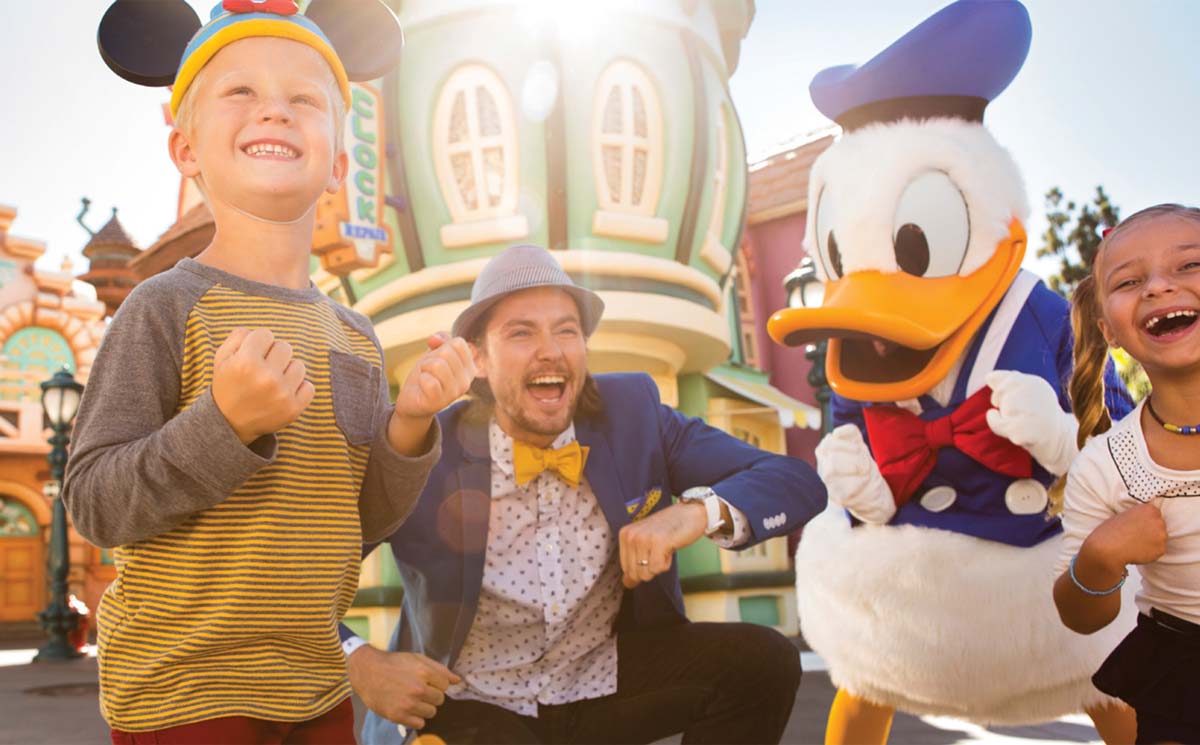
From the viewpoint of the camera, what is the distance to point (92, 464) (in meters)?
1.26

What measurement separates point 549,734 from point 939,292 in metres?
1.36

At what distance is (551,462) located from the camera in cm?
212

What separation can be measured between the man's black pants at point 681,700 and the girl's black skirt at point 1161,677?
0.65 metres

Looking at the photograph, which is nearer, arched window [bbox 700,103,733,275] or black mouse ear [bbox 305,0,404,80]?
black mouse ear [bbox 305,0,404,80]

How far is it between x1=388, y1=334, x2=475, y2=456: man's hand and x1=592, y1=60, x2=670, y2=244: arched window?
434 centimetres

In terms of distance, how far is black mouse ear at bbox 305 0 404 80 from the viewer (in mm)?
1755

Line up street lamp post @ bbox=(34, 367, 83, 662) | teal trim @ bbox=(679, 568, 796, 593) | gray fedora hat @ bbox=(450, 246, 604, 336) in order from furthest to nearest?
street lamp post @ bbox=(34, 367, 83, 662) → teal trim @ bbox=(679, 568, 796, 593) → gray fedora hat @ bbox=(450, 246, 604, 336)

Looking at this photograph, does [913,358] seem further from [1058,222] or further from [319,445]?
[1058,222]

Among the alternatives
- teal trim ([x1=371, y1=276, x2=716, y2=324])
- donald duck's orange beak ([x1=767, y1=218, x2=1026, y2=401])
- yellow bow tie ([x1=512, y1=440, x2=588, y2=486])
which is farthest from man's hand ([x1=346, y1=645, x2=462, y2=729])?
teal trim ([x1=371, y1=276, x2=716, y2=324])

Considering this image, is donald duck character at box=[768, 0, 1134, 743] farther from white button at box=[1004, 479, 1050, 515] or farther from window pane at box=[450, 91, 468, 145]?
window pane at box=[450, 91, 468, 145]

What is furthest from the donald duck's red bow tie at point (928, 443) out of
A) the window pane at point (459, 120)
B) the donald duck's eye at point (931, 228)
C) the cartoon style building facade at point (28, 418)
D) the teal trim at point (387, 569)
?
the cartoon style building facade at point (28, 418)

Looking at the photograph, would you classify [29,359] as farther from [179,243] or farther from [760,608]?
[760,608]

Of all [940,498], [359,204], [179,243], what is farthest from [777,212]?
[940,498]

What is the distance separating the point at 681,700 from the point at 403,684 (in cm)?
62
